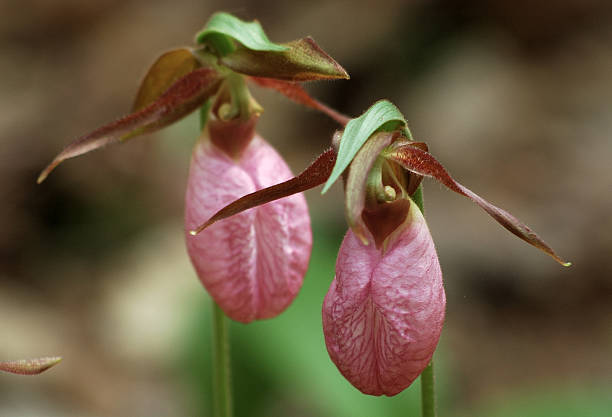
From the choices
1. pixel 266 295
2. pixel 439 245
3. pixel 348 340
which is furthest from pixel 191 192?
pixel 439 245

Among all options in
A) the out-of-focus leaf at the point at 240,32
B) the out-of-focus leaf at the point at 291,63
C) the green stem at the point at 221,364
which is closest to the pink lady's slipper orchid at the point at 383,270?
the out-of-focus leaf at the point at 291,63

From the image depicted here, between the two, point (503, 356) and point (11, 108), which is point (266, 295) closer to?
point (503, 356)

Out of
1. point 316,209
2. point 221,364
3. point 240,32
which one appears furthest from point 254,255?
point 316,209

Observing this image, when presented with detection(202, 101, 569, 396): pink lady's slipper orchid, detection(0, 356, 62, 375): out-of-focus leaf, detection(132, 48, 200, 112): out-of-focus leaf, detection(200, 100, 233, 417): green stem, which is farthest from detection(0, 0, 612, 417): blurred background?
detection(0, 356, 62, 375): out-of-focus leaf

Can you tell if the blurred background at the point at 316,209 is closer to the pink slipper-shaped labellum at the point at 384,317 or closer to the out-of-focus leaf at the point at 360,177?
the pink slipper-shaped labellum at the point at 384,317

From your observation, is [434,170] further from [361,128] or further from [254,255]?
[254,255]
